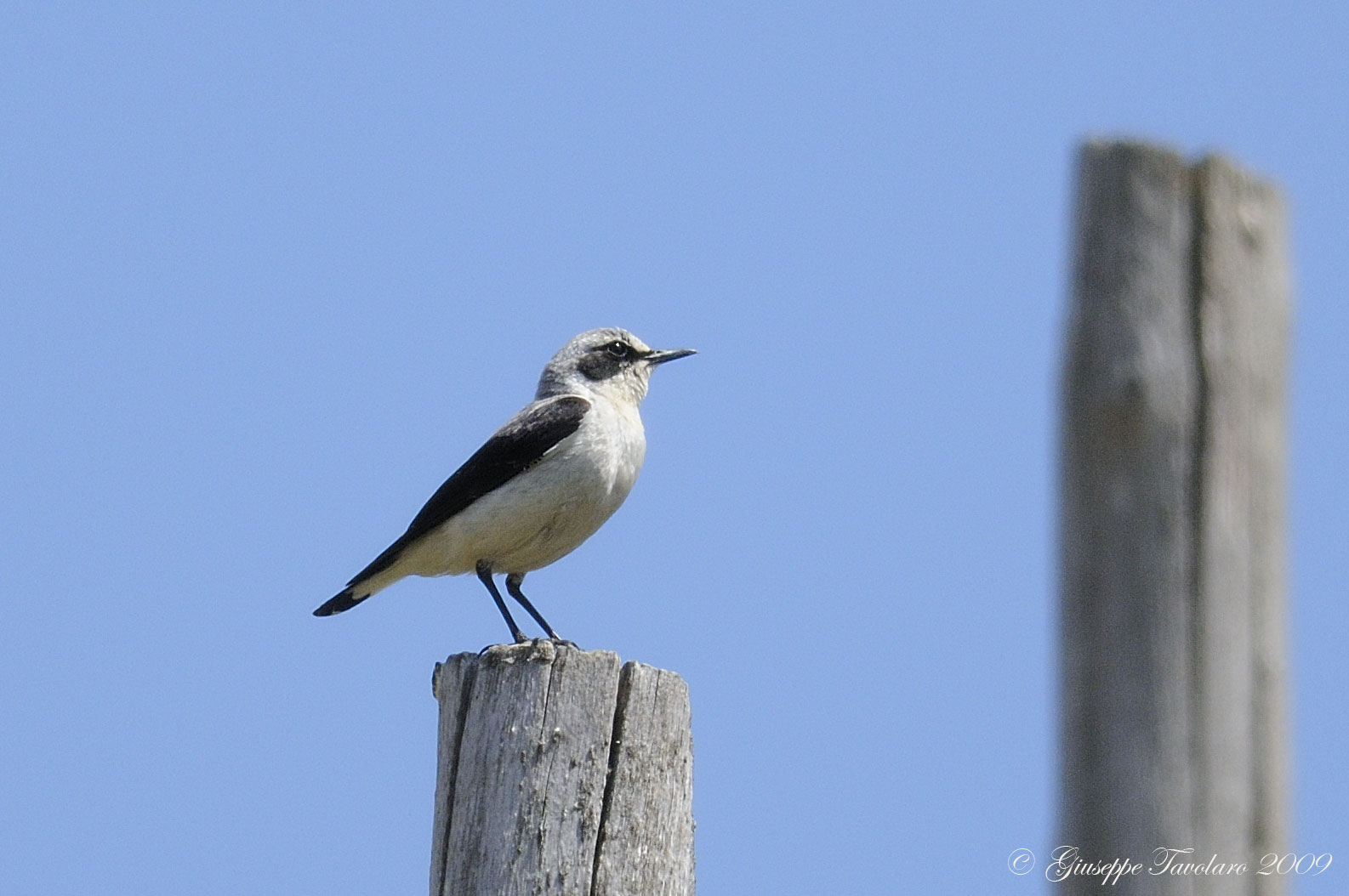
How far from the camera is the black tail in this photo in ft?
31.7

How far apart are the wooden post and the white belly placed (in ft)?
10.2

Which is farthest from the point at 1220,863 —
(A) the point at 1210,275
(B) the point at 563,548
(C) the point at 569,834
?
(B) the point at 563,548

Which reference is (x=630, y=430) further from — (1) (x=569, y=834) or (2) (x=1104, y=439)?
(2) (x=1104, y=439)

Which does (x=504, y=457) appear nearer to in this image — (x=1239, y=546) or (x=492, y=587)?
(x=492, y=587)

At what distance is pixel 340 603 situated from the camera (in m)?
9.70

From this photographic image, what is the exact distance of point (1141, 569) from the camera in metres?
2.37

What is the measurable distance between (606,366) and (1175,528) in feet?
25.5

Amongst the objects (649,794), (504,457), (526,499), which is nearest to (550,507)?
(526,499)

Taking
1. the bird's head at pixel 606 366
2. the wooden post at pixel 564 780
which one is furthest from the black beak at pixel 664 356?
the wooden post at pixel 564 780

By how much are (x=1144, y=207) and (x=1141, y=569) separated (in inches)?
22.9

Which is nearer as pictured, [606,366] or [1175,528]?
[1175,528]

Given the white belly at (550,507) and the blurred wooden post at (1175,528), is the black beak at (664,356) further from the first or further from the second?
the blurred wooden post at (1175,528)

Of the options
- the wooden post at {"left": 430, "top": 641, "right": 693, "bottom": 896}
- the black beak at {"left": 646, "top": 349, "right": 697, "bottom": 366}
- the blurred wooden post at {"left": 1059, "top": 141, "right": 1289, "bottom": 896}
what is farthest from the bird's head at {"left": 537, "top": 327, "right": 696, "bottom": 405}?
the blurred wooden post at {"left": 1059, "top": 141, "right": 1289, "bottom": 896}

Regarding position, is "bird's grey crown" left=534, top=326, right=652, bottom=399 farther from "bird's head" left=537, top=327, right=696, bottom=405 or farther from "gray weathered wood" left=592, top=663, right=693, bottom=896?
"gray weathered wood" left=592, top=663, right=693, bottom=896
